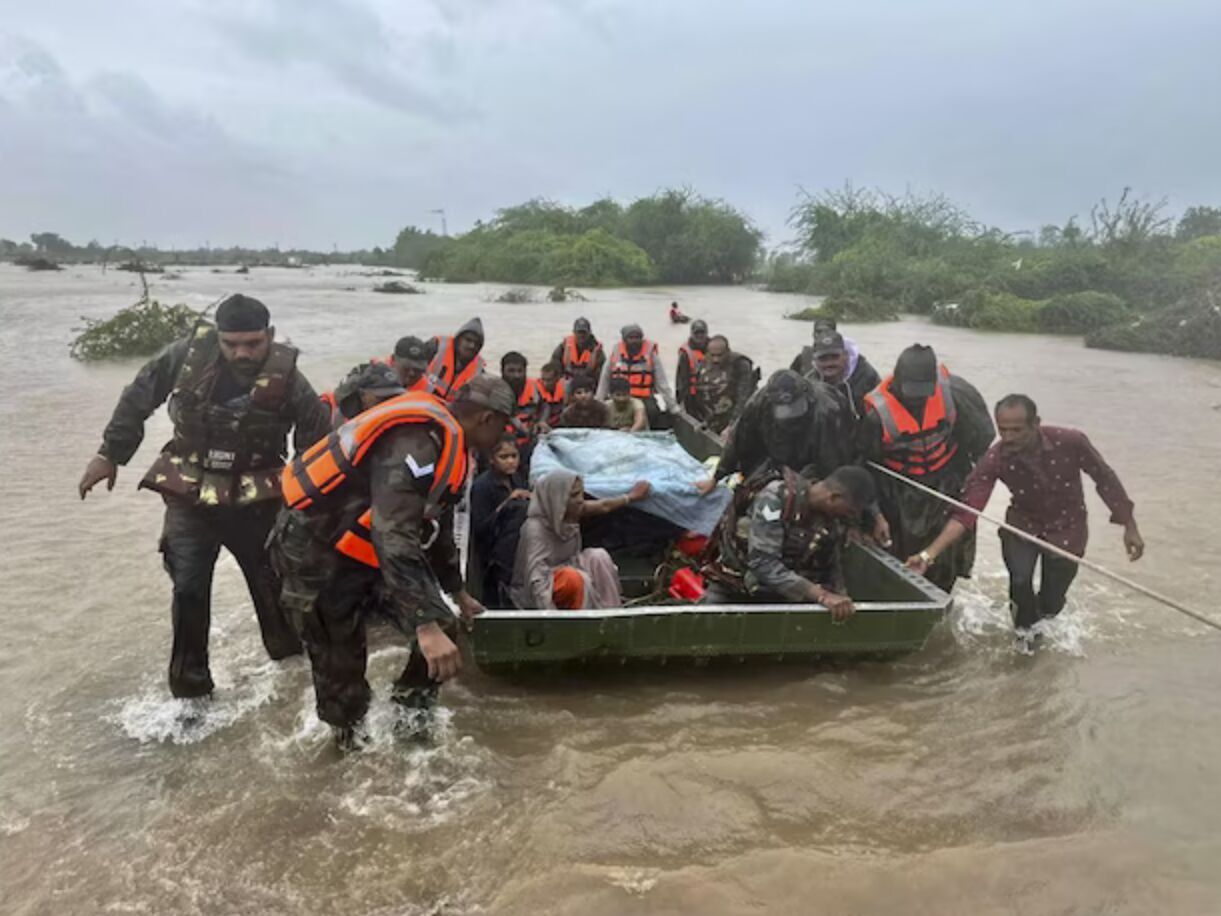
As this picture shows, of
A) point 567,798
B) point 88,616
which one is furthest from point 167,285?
point 567,798

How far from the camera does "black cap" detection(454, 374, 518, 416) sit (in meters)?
2.82

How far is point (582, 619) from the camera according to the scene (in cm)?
362

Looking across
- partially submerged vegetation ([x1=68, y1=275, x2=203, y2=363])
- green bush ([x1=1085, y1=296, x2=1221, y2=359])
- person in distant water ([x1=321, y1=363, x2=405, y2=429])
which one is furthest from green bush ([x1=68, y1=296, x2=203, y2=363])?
green bush ([x1=1085, y1=296, x2=1221, y2=359])

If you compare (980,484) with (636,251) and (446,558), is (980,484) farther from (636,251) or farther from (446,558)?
(636,251)

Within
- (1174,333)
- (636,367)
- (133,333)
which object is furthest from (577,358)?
(1174,333)

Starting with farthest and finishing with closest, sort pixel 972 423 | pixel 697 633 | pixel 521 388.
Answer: pixel 521 388 → pixel 972 423 → pixel 697 633

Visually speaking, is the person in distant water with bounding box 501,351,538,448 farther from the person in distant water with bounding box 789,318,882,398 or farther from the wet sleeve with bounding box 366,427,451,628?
the wet sleeve with bounding box 366,427,451,628

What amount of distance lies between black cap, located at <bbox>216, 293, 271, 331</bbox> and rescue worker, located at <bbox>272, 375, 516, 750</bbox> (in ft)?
2.52

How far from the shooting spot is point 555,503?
4109 millimetres

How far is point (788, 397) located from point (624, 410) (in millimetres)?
2890

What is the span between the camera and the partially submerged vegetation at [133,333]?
16.1 meters

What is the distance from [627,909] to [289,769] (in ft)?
4.92

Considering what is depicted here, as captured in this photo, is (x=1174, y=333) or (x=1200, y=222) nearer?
(x=1174, y=333)

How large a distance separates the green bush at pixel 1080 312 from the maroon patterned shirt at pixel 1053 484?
21.7 meters
